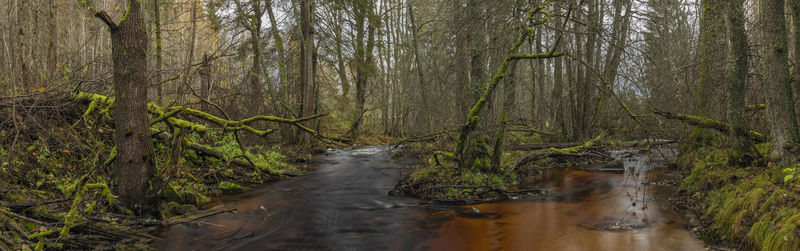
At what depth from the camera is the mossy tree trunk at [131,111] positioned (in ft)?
20.7

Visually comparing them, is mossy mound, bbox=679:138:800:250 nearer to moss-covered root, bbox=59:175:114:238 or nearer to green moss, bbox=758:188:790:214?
green moss, bbox=758:188:790:214

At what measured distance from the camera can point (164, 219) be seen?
281 inches

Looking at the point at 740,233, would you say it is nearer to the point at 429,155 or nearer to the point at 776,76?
the point at 776,76

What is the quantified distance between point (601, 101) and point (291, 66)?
44.8 ft

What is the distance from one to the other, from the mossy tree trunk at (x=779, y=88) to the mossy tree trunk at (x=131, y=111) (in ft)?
32.2

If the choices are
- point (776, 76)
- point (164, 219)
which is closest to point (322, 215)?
point (164, 219)

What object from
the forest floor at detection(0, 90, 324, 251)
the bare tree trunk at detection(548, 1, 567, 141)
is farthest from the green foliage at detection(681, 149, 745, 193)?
the forest floor at detection(0, 90, 324, 251)

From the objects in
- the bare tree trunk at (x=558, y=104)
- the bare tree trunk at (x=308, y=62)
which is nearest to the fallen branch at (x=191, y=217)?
the bare tree trunk at (x=308, y=62)

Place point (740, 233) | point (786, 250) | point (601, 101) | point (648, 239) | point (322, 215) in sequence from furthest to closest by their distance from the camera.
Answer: point (601, 101)
point (322, 215)
point (648, 239)
point (740, 233)
point (786, 250)

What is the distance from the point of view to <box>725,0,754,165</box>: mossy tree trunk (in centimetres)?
757

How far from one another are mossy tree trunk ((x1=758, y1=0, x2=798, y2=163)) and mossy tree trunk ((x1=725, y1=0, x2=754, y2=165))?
2.17 ft

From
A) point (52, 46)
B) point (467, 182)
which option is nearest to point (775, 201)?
point (467, 182)

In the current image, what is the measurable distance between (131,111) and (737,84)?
1023 cm

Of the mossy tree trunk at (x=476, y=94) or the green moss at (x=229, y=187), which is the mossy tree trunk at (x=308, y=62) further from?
the mossy tree trunk at (x=476, y=94)
